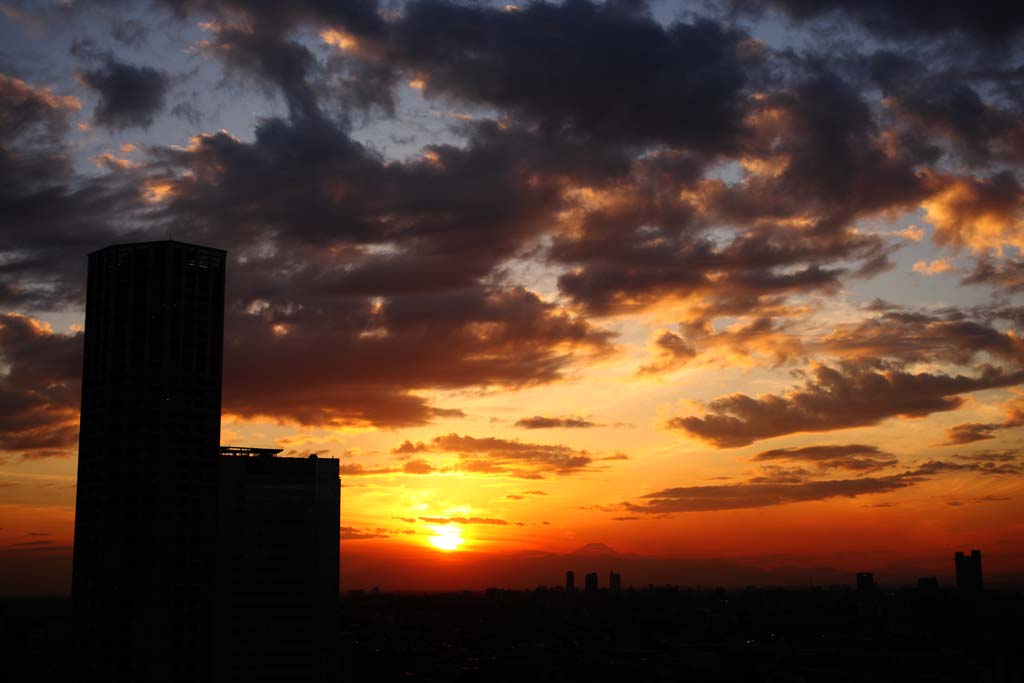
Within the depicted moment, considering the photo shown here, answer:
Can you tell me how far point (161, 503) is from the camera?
178875 millimetres

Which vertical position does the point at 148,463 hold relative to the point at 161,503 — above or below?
above

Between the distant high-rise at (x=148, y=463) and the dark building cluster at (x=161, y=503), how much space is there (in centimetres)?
19

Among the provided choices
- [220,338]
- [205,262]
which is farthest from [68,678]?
[205,262]

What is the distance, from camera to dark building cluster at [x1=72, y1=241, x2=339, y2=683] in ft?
563

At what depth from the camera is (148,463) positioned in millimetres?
180125

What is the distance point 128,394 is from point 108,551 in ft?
86.8

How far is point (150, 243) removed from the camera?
187500 mm

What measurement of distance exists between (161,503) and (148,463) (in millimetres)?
7245

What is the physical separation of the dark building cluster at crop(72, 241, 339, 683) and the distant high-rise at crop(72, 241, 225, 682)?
7.6 inches

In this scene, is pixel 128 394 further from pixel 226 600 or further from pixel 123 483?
pixel 226 600

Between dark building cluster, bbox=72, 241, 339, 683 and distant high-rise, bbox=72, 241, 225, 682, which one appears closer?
distant high-rise, bbox=72, 241, 225, 682

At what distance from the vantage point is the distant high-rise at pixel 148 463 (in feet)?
561

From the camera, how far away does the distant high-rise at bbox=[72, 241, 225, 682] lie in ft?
561

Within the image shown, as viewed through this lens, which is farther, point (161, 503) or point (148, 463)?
point (148, 463)
